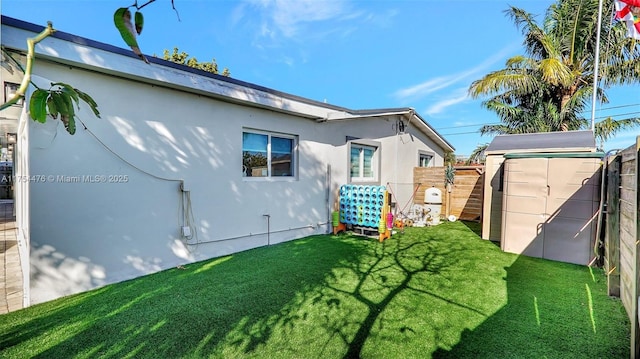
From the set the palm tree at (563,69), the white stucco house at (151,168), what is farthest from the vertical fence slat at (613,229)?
the palm tree at (563,69)

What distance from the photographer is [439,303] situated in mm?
3479

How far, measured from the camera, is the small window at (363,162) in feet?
28.1

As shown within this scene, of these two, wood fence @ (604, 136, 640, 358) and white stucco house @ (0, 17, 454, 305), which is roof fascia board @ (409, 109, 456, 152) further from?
wood fence @ (604, 136, 640, 358)

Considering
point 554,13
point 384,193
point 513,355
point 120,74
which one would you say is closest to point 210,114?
point 120,74

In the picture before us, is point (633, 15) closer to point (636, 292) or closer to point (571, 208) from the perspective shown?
point (571, 208)

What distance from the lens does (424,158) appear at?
41.8 ft

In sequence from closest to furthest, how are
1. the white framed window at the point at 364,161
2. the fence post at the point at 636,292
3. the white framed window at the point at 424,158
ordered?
1. the fence post at the point at 636,292
2. the white framed window at the point at 364,161
3. the white framed window at the point at 424,158

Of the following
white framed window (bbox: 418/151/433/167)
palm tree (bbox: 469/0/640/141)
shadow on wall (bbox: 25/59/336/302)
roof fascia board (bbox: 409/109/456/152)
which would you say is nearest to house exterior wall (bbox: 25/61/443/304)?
shadow on wall (bbox: 25/59/336/302)

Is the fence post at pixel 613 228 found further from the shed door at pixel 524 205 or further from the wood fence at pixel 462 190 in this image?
the wood fence at pixel 462 190

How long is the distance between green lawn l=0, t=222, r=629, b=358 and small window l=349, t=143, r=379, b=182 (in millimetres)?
3968

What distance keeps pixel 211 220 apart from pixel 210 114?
201 cm

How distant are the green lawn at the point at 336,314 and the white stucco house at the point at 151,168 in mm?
546

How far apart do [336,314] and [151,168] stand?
369 centimetres

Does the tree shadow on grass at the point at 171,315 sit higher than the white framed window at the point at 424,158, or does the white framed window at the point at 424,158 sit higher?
the white framed window at the point at 424,158
